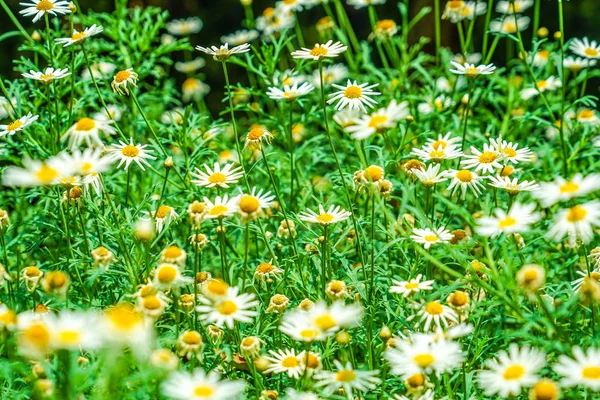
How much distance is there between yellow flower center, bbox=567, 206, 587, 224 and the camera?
1.51m

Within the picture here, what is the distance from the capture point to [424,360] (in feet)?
4.74

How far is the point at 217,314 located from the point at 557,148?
193cm

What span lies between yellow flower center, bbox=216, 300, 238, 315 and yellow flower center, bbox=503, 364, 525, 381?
1.85 feet

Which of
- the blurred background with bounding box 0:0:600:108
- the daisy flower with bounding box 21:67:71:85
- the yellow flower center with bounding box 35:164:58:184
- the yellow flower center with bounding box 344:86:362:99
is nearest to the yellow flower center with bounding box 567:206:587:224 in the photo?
the yellow flower center with bounding box 344:86:362:99

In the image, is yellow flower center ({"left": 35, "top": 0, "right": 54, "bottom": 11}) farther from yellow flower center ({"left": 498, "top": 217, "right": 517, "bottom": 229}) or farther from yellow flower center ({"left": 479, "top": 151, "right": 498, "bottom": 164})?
yellow flower center ({"left": 498, "top": 217, "right": 517, "bottom": 229})

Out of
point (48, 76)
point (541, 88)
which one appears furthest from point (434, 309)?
point (541, 88)

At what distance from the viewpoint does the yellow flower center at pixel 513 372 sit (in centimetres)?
141

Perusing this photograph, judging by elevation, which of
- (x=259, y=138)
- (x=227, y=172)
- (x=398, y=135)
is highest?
(x=398, y=135)

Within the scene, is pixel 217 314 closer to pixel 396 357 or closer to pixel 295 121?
pixel 396 357

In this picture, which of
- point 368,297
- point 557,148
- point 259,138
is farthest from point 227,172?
point 557,148

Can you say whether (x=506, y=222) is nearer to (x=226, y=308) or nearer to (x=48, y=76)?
(x=226, y=308)

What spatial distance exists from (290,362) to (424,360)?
35 cm

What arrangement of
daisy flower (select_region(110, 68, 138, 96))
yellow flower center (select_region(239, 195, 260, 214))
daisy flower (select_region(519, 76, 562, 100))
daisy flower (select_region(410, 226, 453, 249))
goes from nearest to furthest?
yellow flower center (select_region(239, 195, 260, 214)) < daisy flower (select_region(410, 226, 453, 249)) < daisy flower (select_region(110, 68, 138, 96)) < daisy flower (select_region(519, 76, 562, 100))

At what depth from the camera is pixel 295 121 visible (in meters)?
3.12
